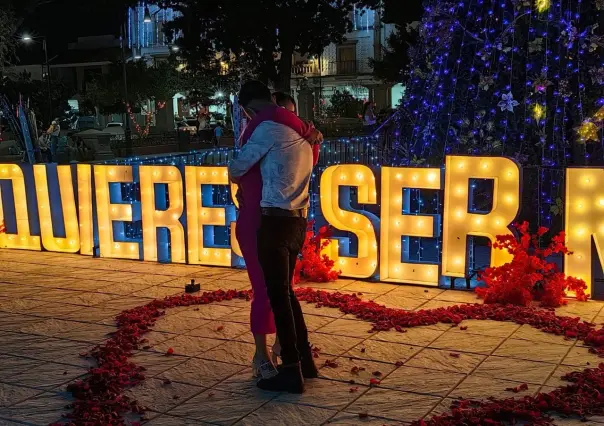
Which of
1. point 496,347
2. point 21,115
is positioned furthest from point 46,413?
point 21,115

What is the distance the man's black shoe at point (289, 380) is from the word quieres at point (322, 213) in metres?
A: 3.09

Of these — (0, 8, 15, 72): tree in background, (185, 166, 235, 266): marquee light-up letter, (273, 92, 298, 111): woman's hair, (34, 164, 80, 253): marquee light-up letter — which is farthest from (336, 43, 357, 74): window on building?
(273, 92, 298, 111): woman's hair

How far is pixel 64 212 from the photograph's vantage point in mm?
9852

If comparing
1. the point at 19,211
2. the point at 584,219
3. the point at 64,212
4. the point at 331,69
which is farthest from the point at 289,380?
the point at 331,69

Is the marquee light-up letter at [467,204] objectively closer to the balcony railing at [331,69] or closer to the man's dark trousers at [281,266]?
the man's dark trousers at [281,266]

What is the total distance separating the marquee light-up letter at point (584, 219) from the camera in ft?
22.4

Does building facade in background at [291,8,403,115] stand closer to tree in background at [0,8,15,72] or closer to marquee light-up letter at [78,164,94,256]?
tree in background at [0,8,15,72]

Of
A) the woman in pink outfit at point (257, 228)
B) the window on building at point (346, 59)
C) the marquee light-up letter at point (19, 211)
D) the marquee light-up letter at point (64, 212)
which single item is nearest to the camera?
the woman in pink outfit at point (257, 228)

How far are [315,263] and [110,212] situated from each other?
2999mm

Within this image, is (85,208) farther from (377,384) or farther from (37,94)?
(37,94)

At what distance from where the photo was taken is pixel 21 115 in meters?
16.6

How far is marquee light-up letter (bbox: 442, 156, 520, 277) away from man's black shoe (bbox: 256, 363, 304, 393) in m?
3.10

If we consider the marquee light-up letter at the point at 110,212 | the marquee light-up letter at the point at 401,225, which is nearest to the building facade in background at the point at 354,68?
the marquee light-up letter at the point at 110,212

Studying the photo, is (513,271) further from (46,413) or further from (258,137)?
(46,413)
